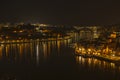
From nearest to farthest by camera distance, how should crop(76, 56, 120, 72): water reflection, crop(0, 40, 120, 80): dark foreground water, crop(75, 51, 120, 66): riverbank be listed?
1. crop(0, 40, 120, 80): dark foreground water
2. crop(76, 56, 120, 72): water reflection
3. crop(75, 51, 120, 66): riverbank

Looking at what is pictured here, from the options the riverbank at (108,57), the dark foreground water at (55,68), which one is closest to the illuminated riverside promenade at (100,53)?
the riverbank at (108,57)

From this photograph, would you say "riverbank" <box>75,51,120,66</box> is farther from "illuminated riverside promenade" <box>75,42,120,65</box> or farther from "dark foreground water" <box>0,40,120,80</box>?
"dark foreground water" <box>0,40,120,80</box>

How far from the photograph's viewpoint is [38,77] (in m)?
7.17

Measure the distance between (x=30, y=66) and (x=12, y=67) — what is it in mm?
491

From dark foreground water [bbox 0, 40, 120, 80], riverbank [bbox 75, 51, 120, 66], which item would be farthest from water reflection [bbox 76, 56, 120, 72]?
riverbank [bbox 75, 51, 120, 66]

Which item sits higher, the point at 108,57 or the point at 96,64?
the point at 108,57

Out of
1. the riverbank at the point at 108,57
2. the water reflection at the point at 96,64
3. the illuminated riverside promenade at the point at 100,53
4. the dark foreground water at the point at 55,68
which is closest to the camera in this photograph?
the dark foreground water at the point at 55,68

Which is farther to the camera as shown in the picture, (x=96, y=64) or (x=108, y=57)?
(x=108, y=57)

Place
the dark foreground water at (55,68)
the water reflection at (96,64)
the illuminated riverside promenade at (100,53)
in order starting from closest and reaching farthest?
the dark foreground water at (55,68), the water reflection at (96,64), the illuminated riverside promenade at (100,53)

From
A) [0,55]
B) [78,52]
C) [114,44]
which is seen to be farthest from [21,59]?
[114,44]

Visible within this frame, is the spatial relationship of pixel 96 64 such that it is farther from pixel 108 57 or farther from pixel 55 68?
pixel 55 68

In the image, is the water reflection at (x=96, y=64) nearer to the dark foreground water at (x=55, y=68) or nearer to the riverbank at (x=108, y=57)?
the dark foreground water at (x=55, y=68)

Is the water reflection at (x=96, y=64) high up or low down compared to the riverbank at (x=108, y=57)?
down

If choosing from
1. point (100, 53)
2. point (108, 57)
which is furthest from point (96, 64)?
point (100, 53)
